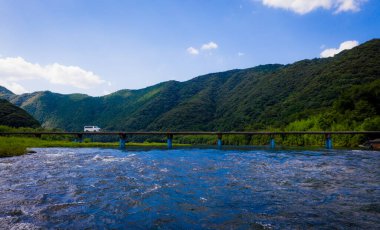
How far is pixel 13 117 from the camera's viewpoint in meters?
123

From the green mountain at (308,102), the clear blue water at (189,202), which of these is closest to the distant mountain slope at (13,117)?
the green mountain at (308,102)

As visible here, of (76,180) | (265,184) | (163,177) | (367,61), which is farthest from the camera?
(367,61)

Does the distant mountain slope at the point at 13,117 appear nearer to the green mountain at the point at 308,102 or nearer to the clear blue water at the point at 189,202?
the green mountain at the point at 308,102

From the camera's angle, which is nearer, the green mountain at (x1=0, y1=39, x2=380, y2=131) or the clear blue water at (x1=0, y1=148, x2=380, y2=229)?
the clear blue water at (x1=0, y1=148, x2=380, y2=229)

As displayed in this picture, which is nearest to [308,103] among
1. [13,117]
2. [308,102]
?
[308,102]

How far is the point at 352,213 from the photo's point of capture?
1098 cm

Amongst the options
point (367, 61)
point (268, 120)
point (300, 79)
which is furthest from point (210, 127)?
point (367, 61)

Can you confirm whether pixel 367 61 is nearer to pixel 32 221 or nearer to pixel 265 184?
pixel 265 184

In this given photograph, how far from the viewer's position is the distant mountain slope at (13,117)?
120m

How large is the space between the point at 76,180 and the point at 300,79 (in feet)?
547

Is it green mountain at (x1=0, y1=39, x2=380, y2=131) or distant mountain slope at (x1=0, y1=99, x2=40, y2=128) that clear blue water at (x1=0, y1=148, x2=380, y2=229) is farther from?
distant mountain slope at (x1=0, y1=99, x2=40, y2=128)

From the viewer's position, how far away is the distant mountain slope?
4712 inches

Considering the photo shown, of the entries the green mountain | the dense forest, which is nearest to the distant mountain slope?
the dense forest

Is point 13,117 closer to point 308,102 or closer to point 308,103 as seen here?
point 308,103
